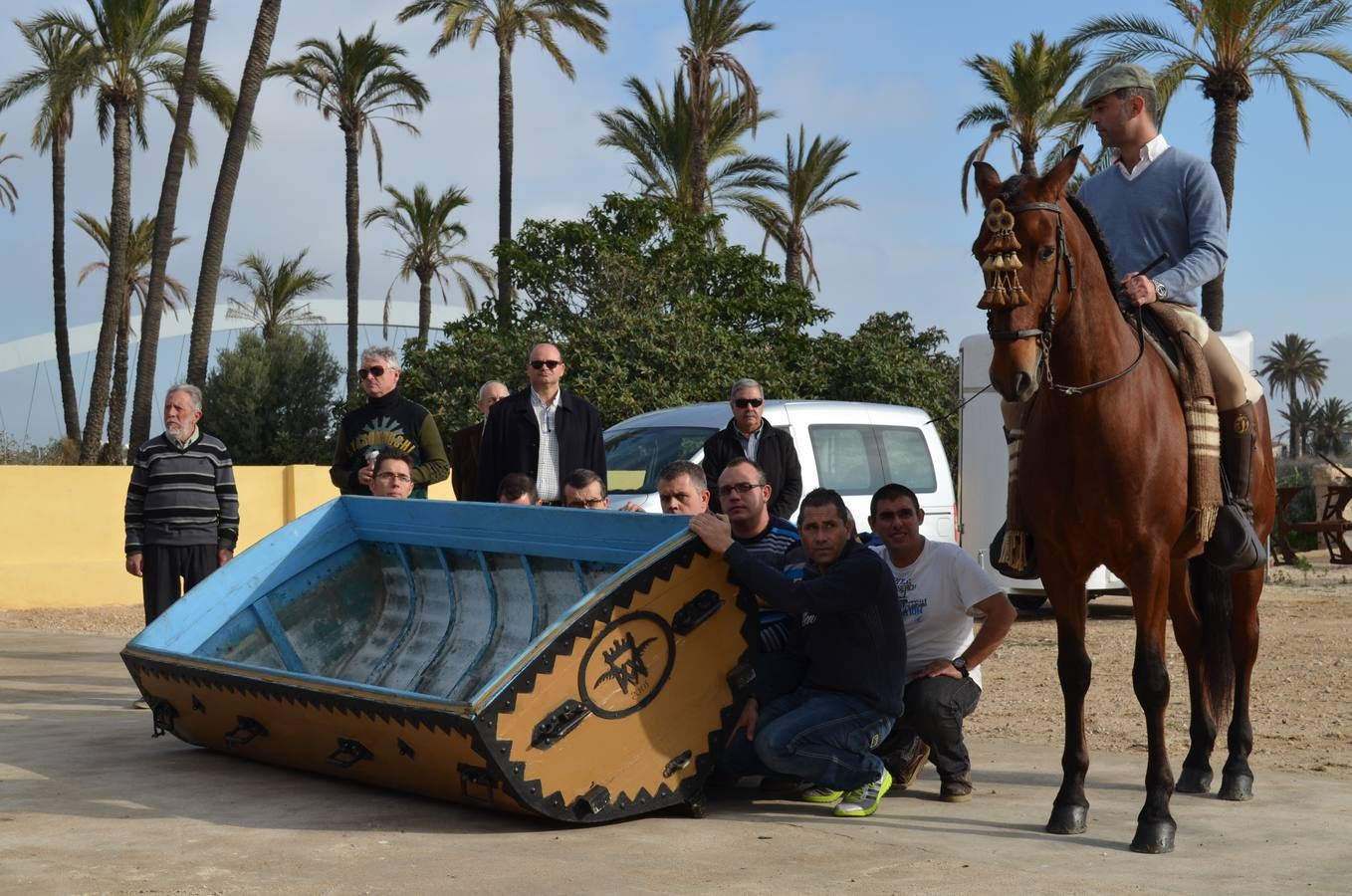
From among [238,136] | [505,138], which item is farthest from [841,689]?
[505,138]

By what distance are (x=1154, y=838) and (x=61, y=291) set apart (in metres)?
37.4

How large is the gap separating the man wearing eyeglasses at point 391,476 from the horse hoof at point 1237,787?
435 centimetres

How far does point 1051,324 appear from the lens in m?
5.17

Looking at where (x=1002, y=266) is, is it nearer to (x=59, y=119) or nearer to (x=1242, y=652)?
(x=1242, y=652)

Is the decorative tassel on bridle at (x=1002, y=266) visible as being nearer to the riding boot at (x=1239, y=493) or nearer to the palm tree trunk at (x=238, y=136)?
the riding boot at (x=1239, y=493)

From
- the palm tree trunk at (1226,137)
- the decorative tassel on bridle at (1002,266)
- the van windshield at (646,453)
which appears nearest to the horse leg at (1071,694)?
the decorative tassel on bridle at (1002,266)

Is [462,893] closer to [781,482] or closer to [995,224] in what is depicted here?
[995,224]

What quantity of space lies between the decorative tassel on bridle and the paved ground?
1.92 meters

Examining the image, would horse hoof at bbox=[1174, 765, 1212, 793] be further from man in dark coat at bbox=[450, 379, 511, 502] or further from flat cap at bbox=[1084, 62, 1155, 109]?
man in dark coat at bbox=[450, 379, 511, 502]

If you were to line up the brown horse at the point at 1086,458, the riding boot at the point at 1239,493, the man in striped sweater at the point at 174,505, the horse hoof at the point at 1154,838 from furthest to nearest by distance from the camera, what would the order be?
the man in striped sweater at the point at 174,505
the riding boot at the point at 1239,493
the horse hoof at the point at 1154,838
the brown horse at the point at 1086,458

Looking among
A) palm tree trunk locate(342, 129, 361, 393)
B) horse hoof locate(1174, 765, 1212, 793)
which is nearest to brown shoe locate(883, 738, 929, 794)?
horse hoof locate(1174, 765, 1212, 793)

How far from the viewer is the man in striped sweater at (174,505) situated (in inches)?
344

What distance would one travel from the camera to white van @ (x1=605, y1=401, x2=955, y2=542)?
11.6 m

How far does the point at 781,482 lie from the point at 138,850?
16.9 ft
